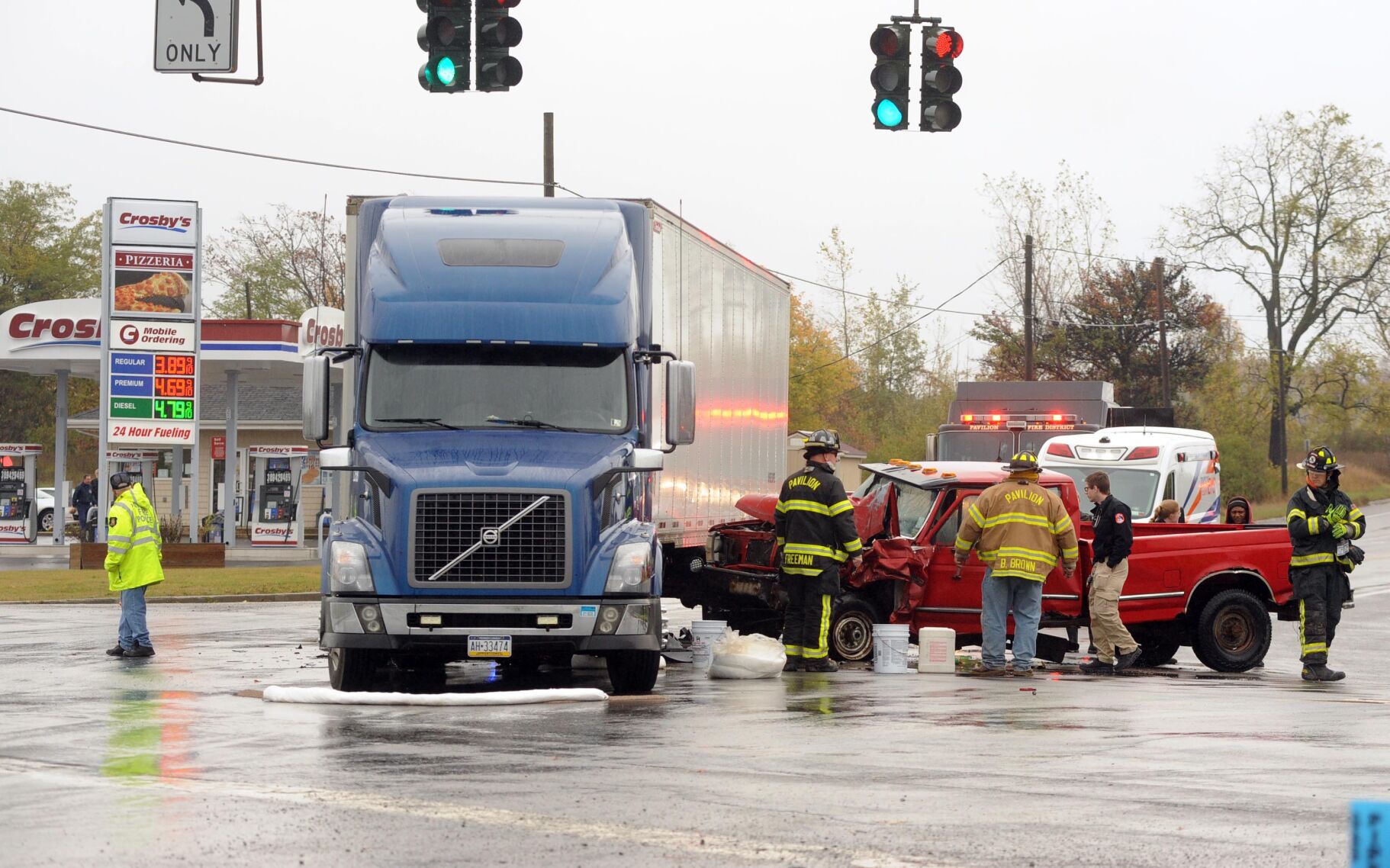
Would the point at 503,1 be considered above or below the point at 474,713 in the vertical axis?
above

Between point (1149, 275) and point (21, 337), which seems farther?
point (1149, 275)

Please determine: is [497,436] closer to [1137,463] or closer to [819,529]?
[819,529]

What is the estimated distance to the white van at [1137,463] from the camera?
82.1 feet

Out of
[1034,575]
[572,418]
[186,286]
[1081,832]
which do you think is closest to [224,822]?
[1081,832]

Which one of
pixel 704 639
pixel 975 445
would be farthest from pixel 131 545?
pixel 975 445

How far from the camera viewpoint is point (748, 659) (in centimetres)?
1448

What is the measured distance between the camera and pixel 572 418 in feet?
42.5

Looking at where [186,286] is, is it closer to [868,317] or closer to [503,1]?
[503,1]

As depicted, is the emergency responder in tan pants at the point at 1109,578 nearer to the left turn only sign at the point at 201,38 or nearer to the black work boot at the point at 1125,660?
the black work boot at the point at 1125,660

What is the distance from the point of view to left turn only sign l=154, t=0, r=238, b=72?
15180mm

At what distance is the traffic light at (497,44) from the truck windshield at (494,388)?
3.52 m

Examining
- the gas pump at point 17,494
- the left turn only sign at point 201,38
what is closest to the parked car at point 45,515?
the gas pump at point 17,494

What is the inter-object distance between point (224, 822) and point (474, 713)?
4.18m

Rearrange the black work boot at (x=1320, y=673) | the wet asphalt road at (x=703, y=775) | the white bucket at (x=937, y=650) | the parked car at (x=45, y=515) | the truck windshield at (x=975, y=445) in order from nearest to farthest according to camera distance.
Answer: the wet asphalt road at (x=703, y=775)
the white bucket at (x=937, y=650)
the black work boot at (x=1320, y=673)
the truck windshield at (x=975, y=445)
the parked car at (x=45, y=515)
